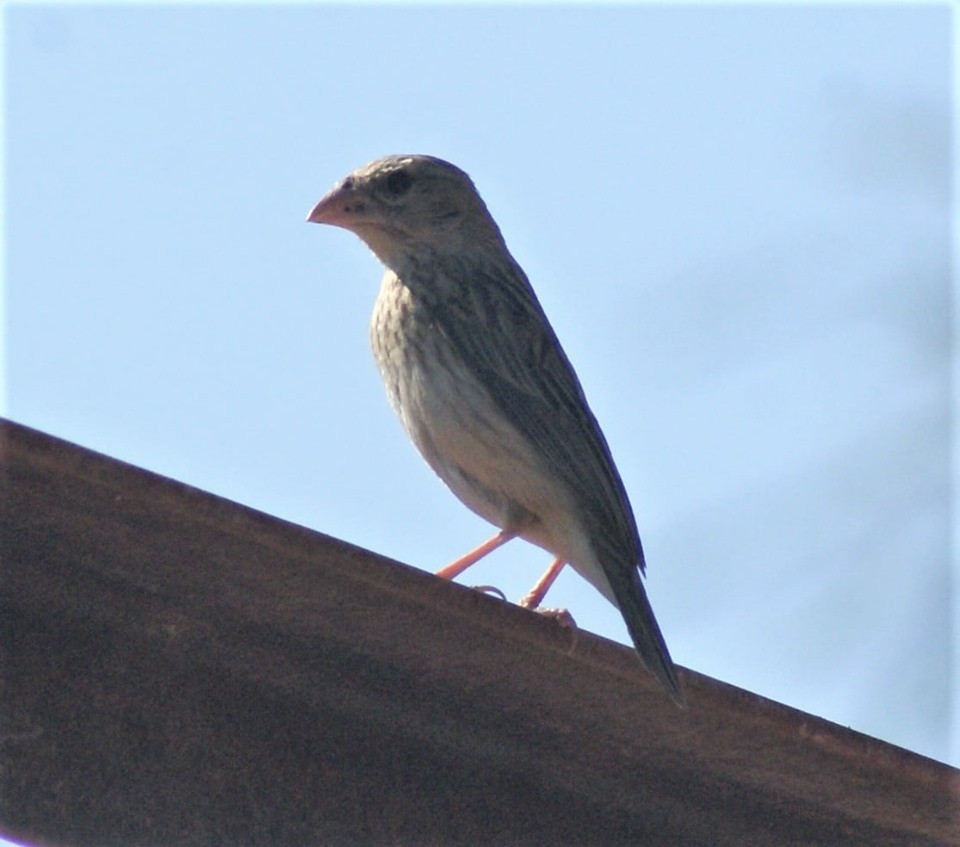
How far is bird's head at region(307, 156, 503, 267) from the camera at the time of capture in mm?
7574

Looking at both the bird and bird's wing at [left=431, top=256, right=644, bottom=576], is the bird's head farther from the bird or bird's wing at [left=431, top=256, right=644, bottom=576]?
bird's wing at [left=431, top=256, right=644, bottom=576]

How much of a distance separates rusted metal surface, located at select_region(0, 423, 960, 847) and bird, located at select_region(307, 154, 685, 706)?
4.90ft

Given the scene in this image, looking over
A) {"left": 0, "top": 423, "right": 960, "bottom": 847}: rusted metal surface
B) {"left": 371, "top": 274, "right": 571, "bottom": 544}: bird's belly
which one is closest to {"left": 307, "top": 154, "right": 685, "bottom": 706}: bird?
{"left": 371, "top": 274, "right": 571, "bottom": 544}: bird's belly

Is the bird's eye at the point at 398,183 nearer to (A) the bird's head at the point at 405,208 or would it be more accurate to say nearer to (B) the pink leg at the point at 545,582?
(A) the bird's head at the point at 405,208

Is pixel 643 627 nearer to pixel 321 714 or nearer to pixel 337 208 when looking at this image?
pixel 321 714

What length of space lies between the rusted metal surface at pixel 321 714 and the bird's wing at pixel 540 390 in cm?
190

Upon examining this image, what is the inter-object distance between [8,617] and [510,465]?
282cm

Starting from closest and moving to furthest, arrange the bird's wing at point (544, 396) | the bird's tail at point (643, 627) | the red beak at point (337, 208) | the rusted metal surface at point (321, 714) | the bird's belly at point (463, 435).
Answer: the rusted metal surface at point (321, 714), the bird's tail at point (643, 627), the bird's wing at point (544, 396), the bird's belly at point (463, 435), the red beak at point (337, 208)

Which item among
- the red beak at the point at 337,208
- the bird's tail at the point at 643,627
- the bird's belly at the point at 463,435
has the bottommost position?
the bird's tail at the point at 643,627

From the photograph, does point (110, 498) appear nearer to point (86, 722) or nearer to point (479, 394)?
point (86, 722)

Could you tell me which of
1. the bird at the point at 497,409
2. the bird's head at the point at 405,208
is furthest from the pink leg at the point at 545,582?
the bird's head at the point at 405,208

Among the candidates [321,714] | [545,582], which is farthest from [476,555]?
[321,714]

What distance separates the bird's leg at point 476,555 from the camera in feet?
23.0

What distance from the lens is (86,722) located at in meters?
4.35
